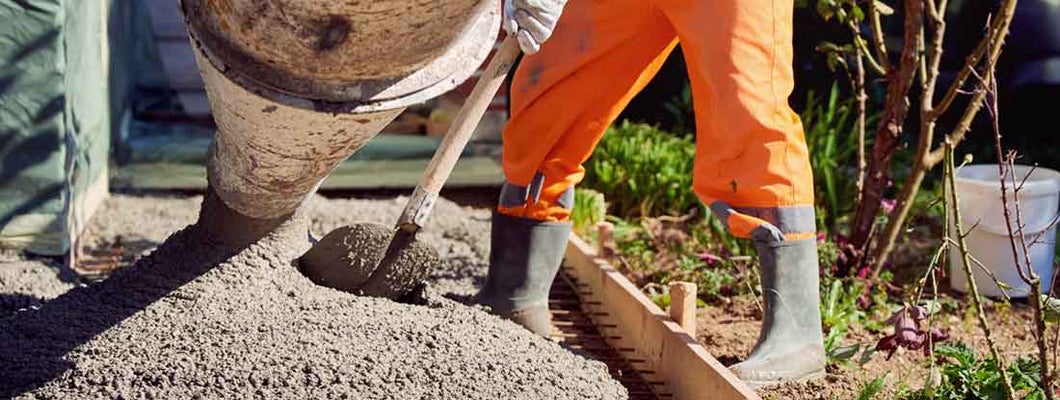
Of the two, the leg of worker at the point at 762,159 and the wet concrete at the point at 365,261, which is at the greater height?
the leg of worker at the point at 762,159

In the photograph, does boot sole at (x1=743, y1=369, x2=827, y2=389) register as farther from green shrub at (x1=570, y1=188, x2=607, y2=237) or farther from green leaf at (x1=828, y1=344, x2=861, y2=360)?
green shrub at (x1=570, y1=188, x2=607, y2=237)

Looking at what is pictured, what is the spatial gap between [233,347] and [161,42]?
3088mm

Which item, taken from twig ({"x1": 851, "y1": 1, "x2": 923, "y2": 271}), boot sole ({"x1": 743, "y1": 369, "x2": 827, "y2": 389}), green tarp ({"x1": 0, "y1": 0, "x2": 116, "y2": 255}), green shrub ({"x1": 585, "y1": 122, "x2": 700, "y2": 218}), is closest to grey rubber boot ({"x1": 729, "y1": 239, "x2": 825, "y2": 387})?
boot sole ({"x1": 743, "y1": 369, "x2": 827, "y2": 389})

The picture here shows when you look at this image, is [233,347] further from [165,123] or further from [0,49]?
[165,123]

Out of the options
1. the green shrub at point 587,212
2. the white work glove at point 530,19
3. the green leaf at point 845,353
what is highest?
the white work glove at point 530,19

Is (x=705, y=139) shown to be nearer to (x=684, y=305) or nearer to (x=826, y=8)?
(x=684, y=305)

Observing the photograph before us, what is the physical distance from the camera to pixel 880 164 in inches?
163

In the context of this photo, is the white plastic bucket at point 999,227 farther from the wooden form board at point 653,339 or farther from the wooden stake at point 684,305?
the wooden stake at point 684,305

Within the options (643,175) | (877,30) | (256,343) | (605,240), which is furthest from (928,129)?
(256,343)

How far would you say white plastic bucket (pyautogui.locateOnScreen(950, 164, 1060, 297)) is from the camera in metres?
4.11

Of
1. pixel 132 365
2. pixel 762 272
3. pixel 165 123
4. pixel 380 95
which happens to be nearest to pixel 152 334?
pixel 132 365

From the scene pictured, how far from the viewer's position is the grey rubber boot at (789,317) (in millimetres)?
3160

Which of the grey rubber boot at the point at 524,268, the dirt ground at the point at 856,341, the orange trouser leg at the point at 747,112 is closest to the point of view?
the orange trouser leg at the point at 747,112

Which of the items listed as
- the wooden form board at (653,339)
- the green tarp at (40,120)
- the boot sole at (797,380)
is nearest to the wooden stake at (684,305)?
the wooden form board at (653,339)
